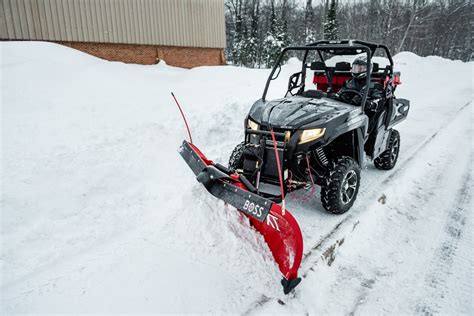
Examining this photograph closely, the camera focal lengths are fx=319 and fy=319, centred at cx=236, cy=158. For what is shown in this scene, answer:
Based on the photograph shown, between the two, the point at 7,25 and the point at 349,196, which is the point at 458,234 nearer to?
the point at 349,196

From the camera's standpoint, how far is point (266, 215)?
2.40 meters

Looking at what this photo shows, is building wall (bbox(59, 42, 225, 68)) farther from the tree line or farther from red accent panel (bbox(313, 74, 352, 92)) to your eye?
the tree line

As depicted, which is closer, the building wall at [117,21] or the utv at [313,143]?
the utv at [313,143]

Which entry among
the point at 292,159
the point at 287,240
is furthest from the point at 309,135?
the point at 287,240

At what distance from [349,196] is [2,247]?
380 centimetres

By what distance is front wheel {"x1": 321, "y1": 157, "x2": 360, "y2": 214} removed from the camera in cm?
355

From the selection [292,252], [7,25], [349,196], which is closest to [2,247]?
[292,252]

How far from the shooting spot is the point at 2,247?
3.15 metres

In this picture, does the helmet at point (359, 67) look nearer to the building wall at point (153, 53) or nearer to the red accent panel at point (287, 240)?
the red accent panel at point (287, 240)

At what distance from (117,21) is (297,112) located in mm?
9432

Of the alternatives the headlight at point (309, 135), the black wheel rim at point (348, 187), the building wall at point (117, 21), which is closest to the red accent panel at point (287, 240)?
the headlight at point (309, 135)

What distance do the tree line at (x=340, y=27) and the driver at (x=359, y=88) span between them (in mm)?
29306

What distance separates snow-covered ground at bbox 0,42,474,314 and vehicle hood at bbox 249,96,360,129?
3.57ft

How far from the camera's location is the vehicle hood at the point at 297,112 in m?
3.42
